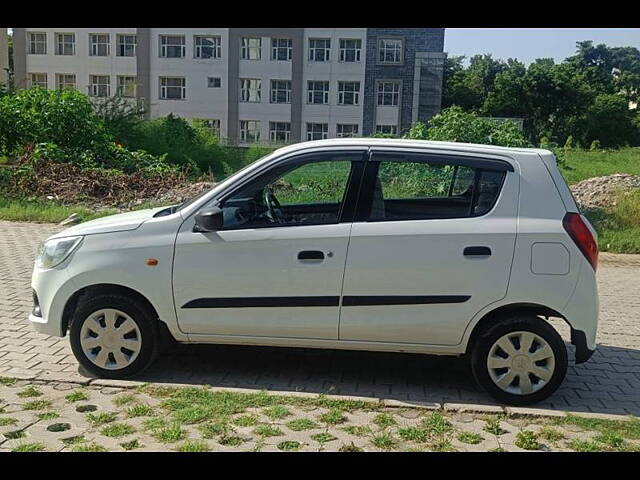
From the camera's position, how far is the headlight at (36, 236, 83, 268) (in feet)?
17.4

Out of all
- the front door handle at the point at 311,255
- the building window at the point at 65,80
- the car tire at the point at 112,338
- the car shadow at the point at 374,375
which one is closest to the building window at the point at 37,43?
the building window at the point at 65,80

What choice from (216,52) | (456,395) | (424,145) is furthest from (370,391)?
(216,52)

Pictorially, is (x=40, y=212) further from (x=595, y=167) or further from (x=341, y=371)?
(x=595, y=167)

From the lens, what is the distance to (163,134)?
27.6 meters

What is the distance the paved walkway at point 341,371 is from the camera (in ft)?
17.1

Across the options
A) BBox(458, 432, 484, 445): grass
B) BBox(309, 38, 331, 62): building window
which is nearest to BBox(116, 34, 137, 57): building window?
BBox(309, 38, 331, 62): building window

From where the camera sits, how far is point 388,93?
57.9 meters

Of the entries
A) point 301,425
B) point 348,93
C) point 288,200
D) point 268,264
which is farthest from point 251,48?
point 301,425

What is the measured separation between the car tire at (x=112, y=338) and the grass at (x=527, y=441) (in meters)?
2.76

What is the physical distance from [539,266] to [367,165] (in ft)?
4.85

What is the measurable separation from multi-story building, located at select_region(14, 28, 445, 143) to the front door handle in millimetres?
53006

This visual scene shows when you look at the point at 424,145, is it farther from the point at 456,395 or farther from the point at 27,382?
the point at 27,382

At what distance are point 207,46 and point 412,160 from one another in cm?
5660
